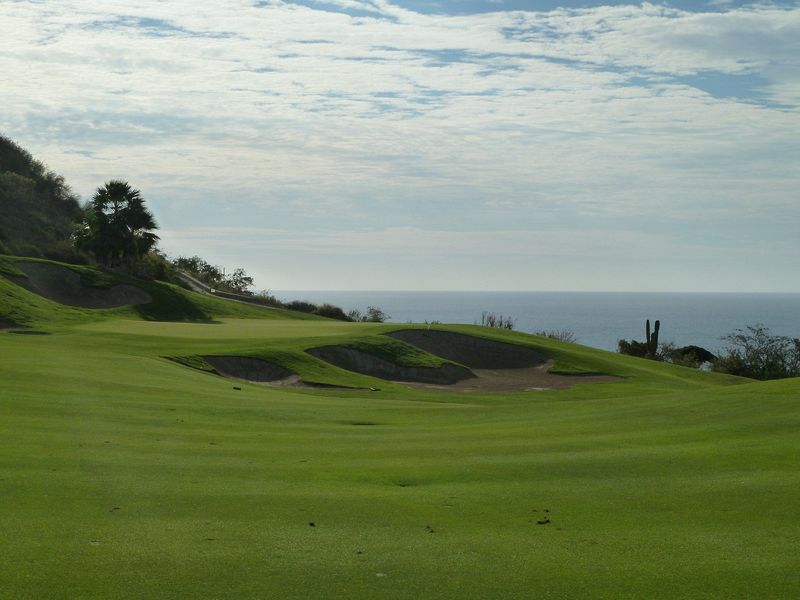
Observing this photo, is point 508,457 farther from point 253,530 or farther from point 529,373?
point 529,373

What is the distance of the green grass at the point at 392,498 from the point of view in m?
7.78

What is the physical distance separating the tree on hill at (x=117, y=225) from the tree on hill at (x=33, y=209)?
4.63 m

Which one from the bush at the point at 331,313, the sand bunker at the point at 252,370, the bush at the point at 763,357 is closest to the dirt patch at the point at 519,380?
the sand bunker at the point at 252,370

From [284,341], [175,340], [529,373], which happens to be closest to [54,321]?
[175,340]

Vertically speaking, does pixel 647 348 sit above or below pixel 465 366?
above

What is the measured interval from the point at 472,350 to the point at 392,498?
37.8 meters

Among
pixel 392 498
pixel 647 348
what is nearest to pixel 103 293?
pixel 647 348

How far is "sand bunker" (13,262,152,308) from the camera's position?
58.0 metres

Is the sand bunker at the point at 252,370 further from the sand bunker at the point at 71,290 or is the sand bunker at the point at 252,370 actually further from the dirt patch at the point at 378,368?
the sand bunker at the point at 71,290

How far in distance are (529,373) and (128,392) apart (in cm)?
2656

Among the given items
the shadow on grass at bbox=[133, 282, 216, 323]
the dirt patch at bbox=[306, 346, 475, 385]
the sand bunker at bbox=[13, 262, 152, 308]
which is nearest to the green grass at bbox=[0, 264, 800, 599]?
the dirt patch at bbox=[306, 346, 475, 385]

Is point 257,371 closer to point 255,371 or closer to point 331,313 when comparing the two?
point 255,371

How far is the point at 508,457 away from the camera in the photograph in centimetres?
1405

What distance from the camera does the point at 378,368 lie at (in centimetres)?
4134
